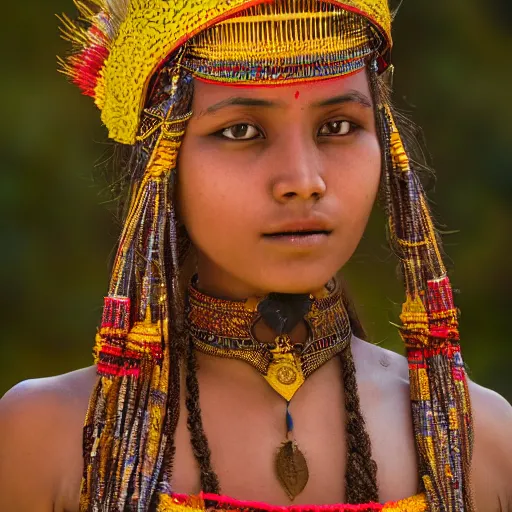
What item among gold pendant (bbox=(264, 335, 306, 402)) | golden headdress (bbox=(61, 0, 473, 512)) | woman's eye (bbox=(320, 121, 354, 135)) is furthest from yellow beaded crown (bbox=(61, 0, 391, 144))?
gold pendant (bbox=(264, 335, 306, 402))

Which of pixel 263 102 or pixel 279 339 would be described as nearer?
pixel 263 102

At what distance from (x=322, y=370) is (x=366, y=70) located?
2.19 feet

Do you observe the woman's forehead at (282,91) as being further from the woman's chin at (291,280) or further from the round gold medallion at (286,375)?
the round gold medallion at (286,375)

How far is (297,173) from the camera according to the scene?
2189 millimetres

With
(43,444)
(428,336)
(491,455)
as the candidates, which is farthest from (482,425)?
(43,444)

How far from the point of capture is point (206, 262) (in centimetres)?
248

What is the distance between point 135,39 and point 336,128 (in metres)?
0.48

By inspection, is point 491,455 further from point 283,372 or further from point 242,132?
point 242,132

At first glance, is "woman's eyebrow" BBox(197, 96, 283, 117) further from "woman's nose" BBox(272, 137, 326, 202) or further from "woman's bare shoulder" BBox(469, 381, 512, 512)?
"woman's bare shoulder" BBox(469, 381, 512, 512)

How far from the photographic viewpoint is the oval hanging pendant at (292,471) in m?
2.30

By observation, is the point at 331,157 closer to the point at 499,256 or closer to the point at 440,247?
the point at 440,247

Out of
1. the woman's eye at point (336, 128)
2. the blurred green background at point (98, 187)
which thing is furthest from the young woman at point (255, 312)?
the blurred green background at point (98, 187)

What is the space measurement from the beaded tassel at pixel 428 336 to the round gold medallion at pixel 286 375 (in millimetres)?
274

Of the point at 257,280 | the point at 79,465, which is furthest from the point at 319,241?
the point at 79,465
